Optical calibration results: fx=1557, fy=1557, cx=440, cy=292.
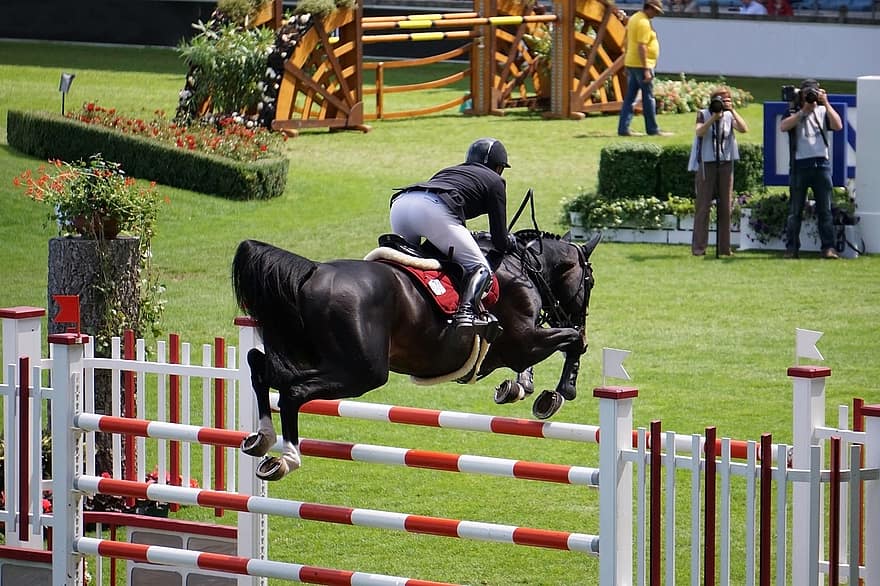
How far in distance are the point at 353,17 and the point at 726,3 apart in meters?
10.9

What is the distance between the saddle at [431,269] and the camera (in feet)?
21.6

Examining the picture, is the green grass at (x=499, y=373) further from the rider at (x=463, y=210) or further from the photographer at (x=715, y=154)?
the rider at (x=463, y=210)

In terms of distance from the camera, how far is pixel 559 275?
723 cm

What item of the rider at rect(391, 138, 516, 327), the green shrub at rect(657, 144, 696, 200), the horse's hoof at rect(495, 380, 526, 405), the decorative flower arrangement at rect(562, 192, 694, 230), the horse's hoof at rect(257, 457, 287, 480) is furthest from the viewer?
the green shrub at rect(657, 144, 696, 200)

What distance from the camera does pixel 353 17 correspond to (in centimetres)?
2253

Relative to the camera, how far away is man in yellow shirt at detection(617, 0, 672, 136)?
21609 mm

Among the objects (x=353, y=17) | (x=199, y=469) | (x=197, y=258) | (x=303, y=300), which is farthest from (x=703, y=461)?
(x=353, y=17)

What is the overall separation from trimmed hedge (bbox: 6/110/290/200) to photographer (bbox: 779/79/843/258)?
20.3 ft

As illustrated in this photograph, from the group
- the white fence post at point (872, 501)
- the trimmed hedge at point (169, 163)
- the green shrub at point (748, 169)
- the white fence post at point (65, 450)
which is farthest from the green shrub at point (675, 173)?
the white fence post at point (872, 501)

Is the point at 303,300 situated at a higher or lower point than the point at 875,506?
higher

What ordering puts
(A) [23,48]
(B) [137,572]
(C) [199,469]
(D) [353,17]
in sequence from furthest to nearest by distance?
(A) [23,48] → (D) [353,17] → (C) [199,469] → (B) [137,572]

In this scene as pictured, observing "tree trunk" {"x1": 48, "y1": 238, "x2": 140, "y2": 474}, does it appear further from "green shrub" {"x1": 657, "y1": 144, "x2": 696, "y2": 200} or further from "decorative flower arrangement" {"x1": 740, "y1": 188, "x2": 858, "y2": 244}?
"green shrub" {"x1": 657, "y1": 144, "x2": 696, "y2": 200}

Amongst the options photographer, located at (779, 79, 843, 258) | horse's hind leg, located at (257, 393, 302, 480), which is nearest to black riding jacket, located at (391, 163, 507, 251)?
horse's hind leg, located at (257, 393, 302, 480)

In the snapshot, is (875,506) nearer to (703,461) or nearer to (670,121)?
(703,461)
